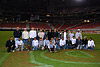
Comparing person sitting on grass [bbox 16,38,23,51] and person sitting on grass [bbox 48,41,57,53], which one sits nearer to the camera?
person sitting on grass [bbox 48,41,57,53]

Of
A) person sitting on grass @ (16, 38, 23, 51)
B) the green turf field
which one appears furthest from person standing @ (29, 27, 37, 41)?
the green turf field

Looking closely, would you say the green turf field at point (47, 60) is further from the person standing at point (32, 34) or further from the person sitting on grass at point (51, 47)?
the person standing at point (32, 34)

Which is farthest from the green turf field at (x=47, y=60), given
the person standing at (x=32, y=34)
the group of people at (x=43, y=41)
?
the person standing at (x=32, y=34)

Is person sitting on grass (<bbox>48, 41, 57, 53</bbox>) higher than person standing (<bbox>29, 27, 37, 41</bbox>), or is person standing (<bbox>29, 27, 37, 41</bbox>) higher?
person standing (<bbox>29, 27, 37, 41</bbox>)

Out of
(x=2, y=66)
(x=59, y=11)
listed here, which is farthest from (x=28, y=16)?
(x=2, y=66)

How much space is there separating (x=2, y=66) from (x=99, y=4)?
55308mm

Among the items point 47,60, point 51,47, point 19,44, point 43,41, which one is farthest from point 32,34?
point 47,60

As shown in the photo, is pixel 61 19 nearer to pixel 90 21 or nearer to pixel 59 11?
pixel 59 11

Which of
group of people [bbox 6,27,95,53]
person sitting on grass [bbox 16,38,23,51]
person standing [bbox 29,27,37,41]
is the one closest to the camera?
person sitting on grass [bbox 16,38,23,51]

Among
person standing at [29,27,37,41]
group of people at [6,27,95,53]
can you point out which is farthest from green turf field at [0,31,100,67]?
person standing at [29,27,37,41]

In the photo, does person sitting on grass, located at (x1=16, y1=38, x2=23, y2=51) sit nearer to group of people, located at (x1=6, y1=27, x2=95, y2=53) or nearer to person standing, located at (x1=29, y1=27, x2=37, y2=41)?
group of people, located at (x1=6, y1=27, x2=95, y2=53)

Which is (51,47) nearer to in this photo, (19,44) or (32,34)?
(32,34)

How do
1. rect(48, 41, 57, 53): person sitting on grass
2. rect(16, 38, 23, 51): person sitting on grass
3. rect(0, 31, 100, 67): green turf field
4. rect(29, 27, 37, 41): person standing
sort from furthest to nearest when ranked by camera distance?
rect(29, 27, 37, 41): person standing → rect(16, 38, 23, 51): person sitting on grass → rect(48, 41, 57, 53): person sitting on grass → rect(0, 31, 100, 67): green turf field

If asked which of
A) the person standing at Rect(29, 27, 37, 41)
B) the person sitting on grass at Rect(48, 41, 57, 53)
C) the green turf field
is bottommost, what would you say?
the green turf field
